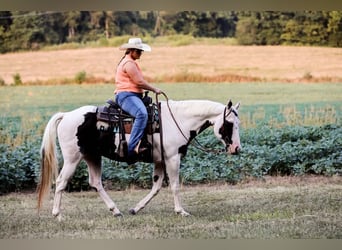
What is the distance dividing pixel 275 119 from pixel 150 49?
1.46 meters

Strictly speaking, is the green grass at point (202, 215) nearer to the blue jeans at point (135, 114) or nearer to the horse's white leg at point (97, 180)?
the horse's white leg at point (97, 180)

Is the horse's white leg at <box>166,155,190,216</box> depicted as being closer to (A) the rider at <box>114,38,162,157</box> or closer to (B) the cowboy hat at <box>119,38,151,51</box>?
(A) the rider at <box>114,38,162,157</box>

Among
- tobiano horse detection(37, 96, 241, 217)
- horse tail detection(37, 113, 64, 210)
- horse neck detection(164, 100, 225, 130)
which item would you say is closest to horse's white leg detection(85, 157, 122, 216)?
tobiano horse detection(37, 96, 241, 217)

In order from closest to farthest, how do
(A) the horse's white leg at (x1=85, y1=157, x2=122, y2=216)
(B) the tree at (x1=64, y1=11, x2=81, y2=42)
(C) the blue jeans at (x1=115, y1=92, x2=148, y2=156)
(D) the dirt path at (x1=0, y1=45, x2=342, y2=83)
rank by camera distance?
(C) the blue jeans at (x1=115, y1=92, x2=148, y2=156) → (A) the horse's white leg at (x1=85, y1=157, x2=122, y2=216) → (B) the tree at (x1=64, y1=11, x2=81, y2=42) → (D) the dirt path at (x1=0, y1=45, x2=342, y2=83)

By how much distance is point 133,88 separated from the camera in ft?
21.5

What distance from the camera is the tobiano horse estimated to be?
6.50 meters

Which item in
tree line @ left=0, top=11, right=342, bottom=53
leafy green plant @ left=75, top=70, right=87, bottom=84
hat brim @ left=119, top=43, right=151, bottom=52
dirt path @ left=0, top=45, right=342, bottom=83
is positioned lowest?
leafy green plant @ left=75, top=70, right=87, bottom=84

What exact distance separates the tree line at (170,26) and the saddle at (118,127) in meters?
0.90

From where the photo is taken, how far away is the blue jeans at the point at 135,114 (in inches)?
251

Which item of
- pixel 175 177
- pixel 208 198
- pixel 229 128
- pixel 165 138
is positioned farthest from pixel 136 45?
pixel 208 198

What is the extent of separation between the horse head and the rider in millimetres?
636

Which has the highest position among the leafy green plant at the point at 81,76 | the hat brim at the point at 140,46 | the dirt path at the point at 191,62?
the hat brim at the point at 140,46

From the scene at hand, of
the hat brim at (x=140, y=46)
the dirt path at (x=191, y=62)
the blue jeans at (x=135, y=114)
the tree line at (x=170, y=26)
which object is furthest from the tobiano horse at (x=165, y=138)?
the tree line at (x=170, y=26)

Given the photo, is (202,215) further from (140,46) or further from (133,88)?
(140,46)
